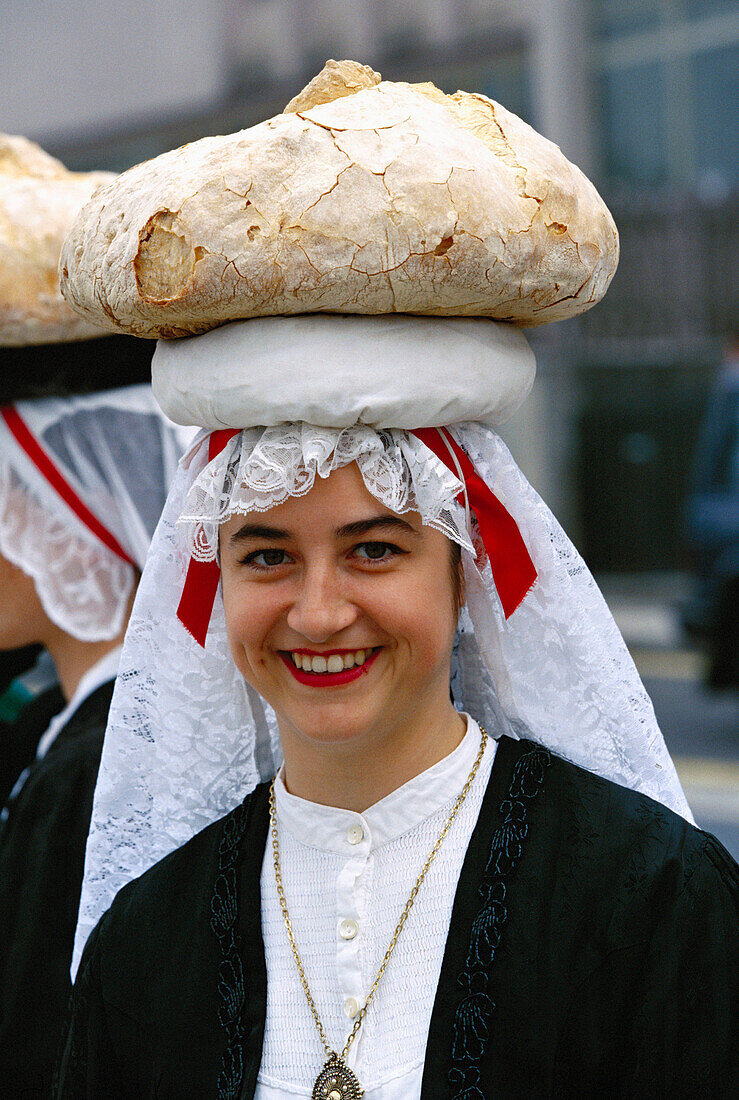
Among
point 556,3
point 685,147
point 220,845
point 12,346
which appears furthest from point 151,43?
point 220,845

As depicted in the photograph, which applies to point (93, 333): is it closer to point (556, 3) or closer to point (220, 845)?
point (220, 845)

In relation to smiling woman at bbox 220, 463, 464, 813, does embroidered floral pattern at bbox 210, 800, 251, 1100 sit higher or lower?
lower

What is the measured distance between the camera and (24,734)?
→ 3.20m

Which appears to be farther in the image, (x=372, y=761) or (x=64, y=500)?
(x=64, y=500)

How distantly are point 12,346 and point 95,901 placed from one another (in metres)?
1.16

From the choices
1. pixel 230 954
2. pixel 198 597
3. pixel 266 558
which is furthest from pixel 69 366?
pixel 230 954

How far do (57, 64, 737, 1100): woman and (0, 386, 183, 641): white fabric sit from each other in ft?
1.84

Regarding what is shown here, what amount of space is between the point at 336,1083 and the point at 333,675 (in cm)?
59

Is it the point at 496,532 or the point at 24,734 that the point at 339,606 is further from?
the point at 24,734

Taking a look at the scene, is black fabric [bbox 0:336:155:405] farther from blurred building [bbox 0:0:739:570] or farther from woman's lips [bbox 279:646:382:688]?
blurred building [bbox 0:0:739:570]

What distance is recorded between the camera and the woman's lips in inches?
71.4

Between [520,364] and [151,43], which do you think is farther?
[151,43]

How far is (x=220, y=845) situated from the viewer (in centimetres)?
209

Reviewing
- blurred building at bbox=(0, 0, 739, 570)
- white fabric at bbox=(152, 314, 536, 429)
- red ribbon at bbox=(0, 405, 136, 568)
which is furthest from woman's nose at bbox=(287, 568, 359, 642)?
blurred building at bbox=(0, 0, 739, 570)
